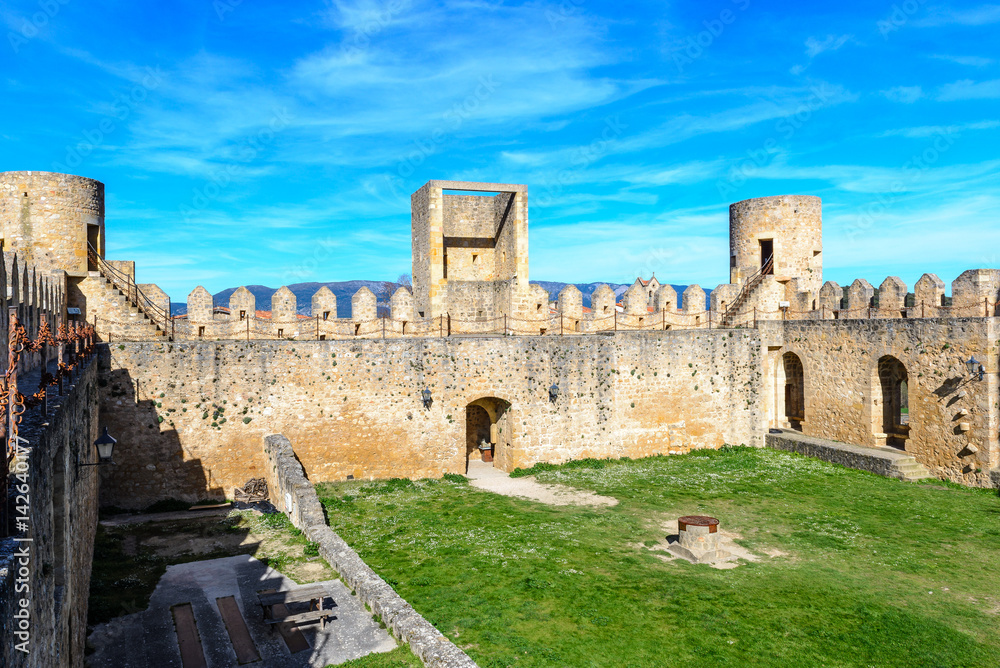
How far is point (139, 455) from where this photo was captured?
551 inches

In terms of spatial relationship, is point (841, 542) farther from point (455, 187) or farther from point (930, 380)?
point (455, 187)

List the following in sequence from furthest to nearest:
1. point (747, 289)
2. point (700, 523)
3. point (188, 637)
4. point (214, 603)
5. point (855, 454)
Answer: point (747, 289) → point (855, 454) → point (700, 523) → point (214, 603) → point (188, 637)

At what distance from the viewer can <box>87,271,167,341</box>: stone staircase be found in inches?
587

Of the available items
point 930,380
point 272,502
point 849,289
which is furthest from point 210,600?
point 849,289

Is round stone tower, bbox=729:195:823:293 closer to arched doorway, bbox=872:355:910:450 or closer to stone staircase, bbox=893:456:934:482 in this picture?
arched doorway, bbox=872:355:910:450

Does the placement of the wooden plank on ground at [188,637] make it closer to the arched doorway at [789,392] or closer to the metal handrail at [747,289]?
the metal handrail at [747,289]

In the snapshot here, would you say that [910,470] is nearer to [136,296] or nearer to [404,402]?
[404,402]

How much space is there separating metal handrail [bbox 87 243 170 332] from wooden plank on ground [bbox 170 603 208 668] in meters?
8.99

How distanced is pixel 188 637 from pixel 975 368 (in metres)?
16.7

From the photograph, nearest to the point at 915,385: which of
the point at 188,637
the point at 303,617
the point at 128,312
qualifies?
the point at 303,617

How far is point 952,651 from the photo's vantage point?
26.3 feet

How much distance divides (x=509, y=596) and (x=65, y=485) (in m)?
5.95

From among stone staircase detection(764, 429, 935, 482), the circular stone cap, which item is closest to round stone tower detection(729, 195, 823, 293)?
stone staircase detection(764, 429, 935, 482)

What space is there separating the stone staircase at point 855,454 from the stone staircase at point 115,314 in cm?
1723
